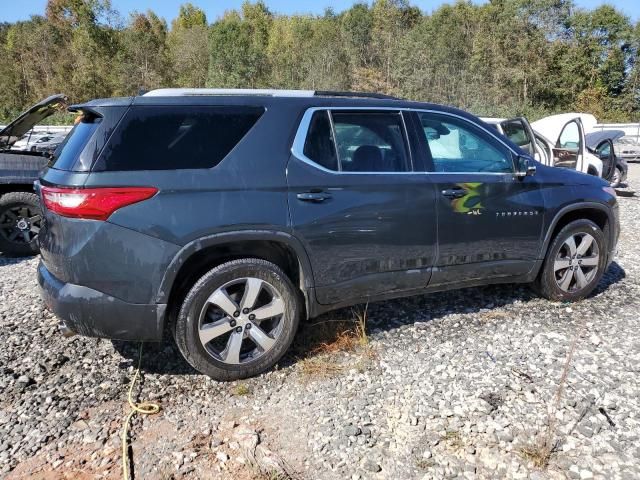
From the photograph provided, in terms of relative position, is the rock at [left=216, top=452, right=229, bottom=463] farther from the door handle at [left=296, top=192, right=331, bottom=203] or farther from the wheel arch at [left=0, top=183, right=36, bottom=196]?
the wheel arch at [left=0, top=183, right=36, bottom=196]

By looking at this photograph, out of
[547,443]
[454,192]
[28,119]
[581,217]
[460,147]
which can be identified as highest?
[460,147]

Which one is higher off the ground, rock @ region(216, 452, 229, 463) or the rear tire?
rock @ region(216, 452, 229, 463)

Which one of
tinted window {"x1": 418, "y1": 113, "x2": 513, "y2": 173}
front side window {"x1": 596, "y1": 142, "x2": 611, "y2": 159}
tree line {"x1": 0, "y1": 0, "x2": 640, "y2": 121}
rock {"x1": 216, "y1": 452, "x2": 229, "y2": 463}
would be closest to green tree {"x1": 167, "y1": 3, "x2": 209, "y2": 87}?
tree line {"x1": 0, "y1": 0, "x2": 640, "y2": 121}

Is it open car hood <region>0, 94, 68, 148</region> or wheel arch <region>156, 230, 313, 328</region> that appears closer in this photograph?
wheel arch <region>156, 230, 313, 328</region>

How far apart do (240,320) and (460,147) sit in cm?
211

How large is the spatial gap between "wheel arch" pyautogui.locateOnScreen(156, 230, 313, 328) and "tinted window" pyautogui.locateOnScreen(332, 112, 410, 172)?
66 cm

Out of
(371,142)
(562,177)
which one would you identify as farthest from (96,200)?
(562,177)

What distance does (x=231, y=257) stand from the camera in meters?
3.19

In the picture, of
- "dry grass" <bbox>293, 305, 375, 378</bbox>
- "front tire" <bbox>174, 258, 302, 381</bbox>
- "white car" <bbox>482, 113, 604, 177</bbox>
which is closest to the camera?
"front tire" <bbox>174, 258, 302, 381</bbox>

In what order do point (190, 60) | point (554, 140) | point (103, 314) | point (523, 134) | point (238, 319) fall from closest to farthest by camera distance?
point (103, 314), point (238, 319), point (523, 134), point (554, 140), point (190, 60)

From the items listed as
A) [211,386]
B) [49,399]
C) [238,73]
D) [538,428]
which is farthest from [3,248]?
[238,73]

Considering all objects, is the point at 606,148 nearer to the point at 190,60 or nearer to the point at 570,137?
the point at 570,137

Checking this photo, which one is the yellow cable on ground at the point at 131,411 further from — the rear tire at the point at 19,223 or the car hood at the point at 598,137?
the car hood at the point at 598,137

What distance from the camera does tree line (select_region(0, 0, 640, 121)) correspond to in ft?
113
